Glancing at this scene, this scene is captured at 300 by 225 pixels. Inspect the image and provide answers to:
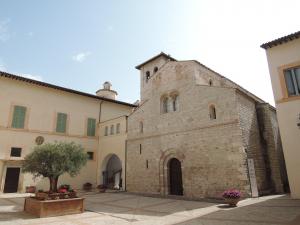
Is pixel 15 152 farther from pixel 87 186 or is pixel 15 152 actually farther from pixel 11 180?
pixel 87 186

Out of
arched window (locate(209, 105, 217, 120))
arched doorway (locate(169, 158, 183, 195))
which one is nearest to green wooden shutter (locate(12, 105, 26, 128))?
arched doorway (locate(169, 158, 183, 195))

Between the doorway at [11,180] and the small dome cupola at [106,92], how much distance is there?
558 inches

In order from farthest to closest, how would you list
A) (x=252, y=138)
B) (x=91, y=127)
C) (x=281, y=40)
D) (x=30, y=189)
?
1. (x=91, y=127)
2. (x=30, y=189)
3. (x=252, y=138)
4. (x=281, y=40)

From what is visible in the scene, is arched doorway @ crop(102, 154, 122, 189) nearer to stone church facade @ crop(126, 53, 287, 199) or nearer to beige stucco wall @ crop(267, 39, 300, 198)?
stone church facade @ crop(126, 53, 287, 199)

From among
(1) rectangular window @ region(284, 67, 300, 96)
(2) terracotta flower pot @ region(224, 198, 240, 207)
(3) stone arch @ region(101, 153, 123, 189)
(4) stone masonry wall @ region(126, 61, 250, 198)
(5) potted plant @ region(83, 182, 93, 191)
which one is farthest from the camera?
(3) stone arch @ region(101, 153, 123, 189)

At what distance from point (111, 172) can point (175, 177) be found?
32.6 feet

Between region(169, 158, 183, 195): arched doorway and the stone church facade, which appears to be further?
region(169, 158, 183, 195): arched doorway

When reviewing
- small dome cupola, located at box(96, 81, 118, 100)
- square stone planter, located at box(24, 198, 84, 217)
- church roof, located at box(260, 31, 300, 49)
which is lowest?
square stone planter, located at box(24, 198, 84, 217)

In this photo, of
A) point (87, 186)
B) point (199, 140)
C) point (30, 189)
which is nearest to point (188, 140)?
point (199, 140)

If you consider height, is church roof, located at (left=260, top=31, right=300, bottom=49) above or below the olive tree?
above

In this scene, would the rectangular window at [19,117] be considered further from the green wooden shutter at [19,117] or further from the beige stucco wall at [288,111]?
the beige stucco wall at [288,111]

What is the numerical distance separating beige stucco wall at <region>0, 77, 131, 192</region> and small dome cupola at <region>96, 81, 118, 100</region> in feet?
17.9

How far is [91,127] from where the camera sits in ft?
71.9

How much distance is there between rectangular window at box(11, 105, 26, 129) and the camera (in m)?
17.6
